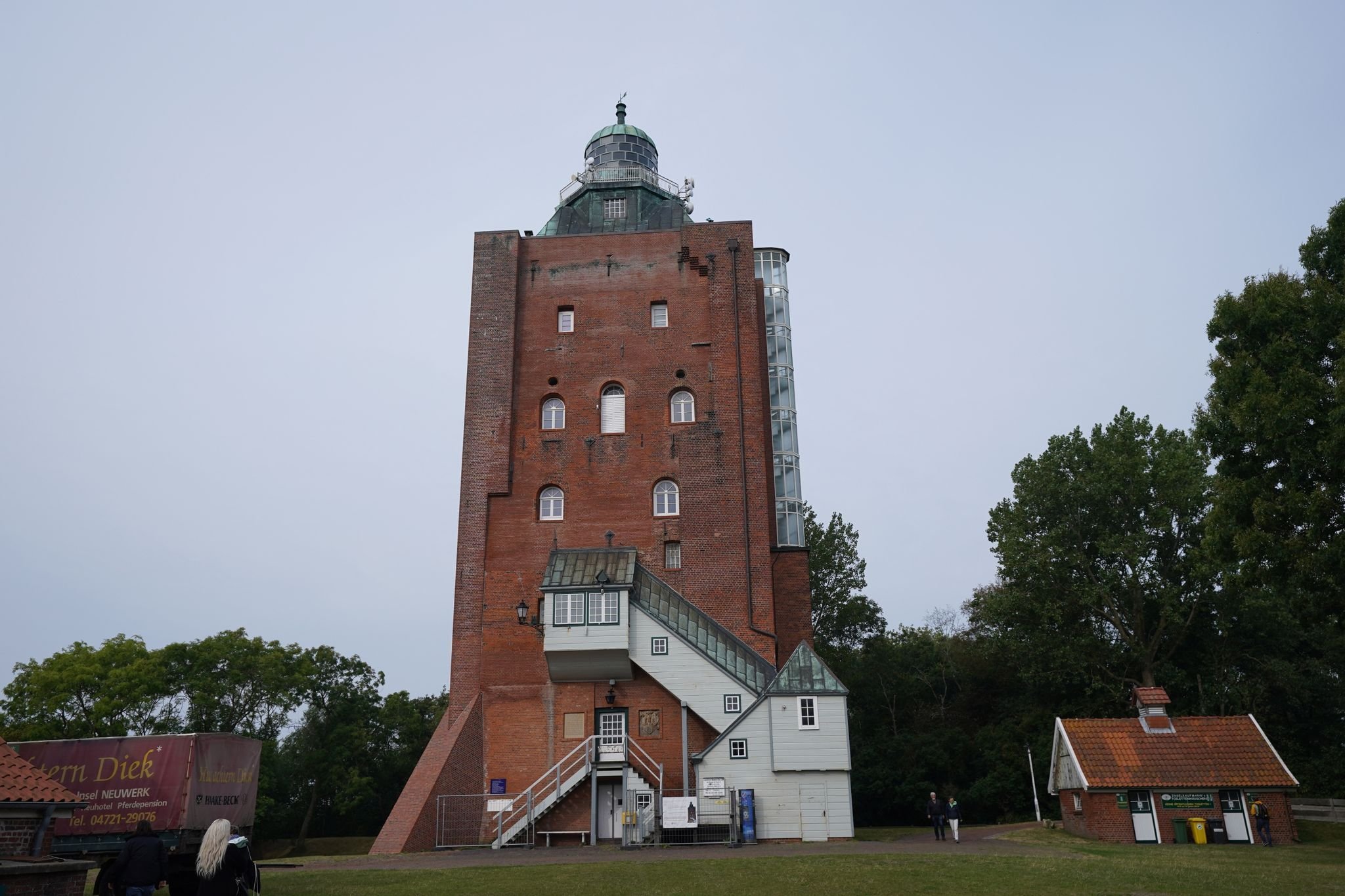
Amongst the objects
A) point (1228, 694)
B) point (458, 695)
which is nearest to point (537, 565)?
point (458, 695)

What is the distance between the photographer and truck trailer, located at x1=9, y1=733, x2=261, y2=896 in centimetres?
2000

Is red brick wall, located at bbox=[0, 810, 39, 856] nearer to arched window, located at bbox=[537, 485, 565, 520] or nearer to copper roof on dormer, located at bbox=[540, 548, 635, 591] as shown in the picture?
copper roof on dormer, located at bbox=[540, 548, 635, 591]

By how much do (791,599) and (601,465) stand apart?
8543 millimetres

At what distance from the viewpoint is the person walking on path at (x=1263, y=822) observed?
26.1 meters

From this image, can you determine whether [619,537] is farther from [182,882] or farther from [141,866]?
[141,866]

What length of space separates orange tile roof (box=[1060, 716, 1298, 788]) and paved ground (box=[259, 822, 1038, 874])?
3962 millimetres

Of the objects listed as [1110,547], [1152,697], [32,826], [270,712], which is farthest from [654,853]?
[270,712]

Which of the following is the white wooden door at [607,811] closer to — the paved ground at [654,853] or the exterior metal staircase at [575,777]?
the exterior metal staircase at [575,777]

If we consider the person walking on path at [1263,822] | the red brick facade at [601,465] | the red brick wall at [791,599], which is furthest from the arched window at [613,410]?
the person walking on path at [1263,822]

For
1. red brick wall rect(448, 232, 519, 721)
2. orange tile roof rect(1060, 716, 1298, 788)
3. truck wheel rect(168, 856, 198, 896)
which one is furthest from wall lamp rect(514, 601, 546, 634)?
truck wheel rect(168, 856, 198, 896)

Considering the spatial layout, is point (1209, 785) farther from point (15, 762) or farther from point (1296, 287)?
point (15, 762)

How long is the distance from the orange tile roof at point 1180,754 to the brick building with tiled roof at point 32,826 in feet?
79.8

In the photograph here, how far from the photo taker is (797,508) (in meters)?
39.6

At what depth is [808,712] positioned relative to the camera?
29.5m
